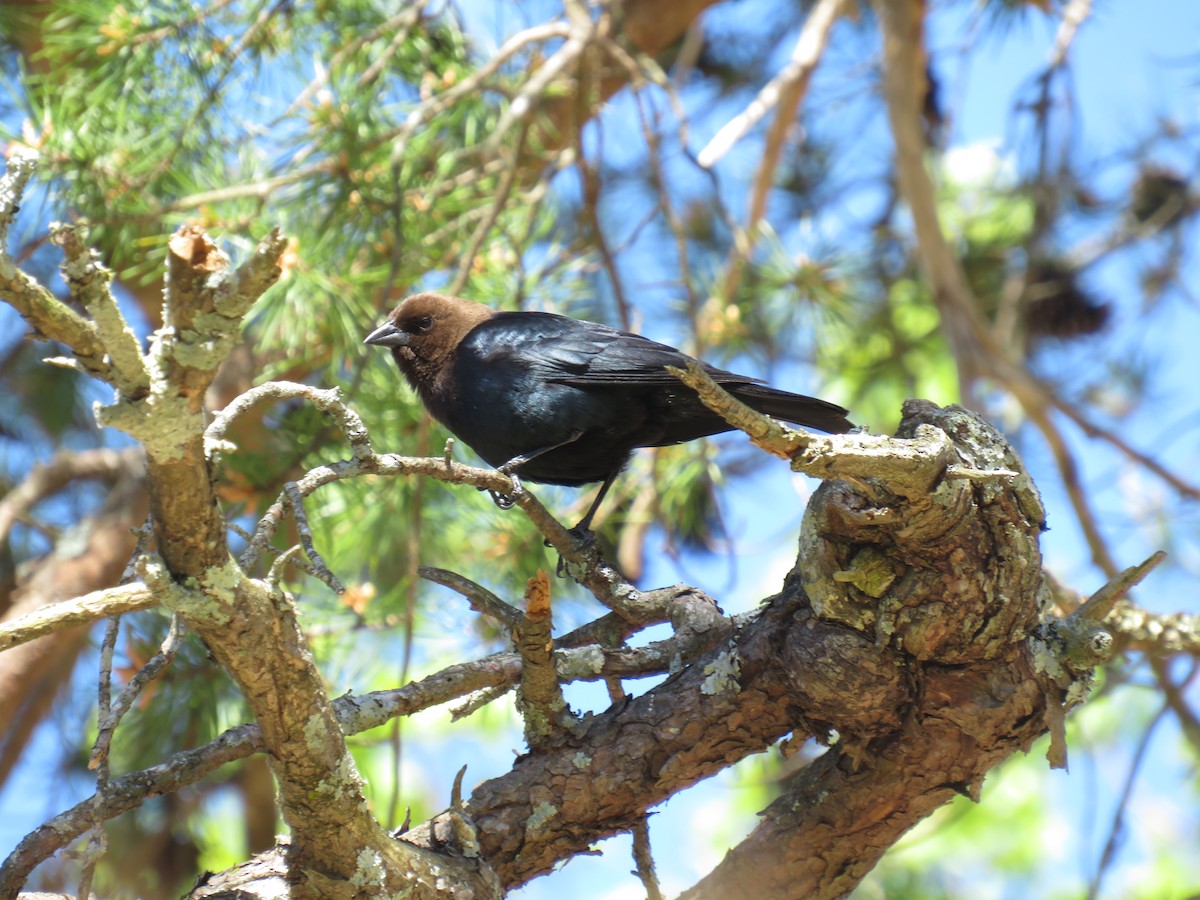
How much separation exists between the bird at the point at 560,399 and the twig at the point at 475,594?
98cm

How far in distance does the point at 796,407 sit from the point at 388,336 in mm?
1463

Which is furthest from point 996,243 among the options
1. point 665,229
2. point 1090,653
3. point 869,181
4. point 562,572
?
point 1090,653

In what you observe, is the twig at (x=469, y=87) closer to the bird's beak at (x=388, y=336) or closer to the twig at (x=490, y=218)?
the twig at (x=490, y=218)

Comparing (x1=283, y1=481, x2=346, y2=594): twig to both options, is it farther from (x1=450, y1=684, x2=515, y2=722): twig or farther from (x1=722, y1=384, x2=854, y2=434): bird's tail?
(x1=722, y1=384, x2=854, y2=434): bird's tail

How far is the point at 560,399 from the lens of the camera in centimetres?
358

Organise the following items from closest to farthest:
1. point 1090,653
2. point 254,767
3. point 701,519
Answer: point 1090,653 < point 254,767 < point 701,519

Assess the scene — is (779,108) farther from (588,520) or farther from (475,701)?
(475,701)

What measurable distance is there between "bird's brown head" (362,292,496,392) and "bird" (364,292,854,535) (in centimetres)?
8

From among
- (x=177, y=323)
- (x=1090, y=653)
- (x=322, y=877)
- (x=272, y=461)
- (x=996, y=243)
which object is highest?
(x=996, y=243)

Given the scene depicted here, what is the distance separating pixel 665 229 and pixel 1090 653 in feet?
15.2

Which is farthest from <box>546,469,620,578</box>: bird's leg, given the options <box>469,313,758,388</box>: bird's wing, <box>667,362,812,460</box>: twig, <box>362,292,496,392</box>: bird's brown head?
<box>667,362,812,460</box>: twig

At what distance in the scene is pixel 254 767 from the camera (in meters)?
4.38

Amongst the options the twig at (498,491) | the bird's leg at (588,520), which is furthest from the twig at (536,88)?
the twig at (498,491)

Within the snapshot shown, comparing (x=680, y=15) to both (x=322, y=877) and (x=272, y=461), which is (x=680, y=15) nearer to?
(x=272, y=461)
